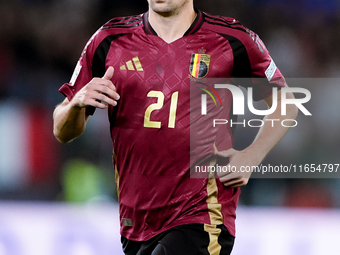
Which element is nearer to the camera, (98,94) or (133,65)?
(98,94)

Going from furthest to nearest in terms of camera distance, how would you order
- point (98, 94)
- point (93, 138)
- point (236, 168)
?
point (93, 138) < point (236, 168) < point (98, 94)

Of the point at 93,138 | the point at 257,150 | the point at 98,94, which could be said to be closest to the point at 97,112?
the point at 93,138

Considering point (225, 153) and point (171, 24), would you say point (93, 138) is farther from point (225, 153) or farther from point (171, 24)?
point (225, 153)

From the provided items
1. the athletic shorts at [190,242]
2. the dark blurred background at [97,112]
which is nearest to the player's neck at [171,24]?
the athletic shorts at [190,242]

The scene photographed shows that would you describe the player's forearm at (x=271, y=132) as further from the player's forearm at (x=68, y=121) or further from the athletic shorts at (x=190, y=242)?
the player's forearm at (x=68, y=121)

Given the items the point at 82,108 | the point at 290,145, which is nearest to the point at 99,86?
the point at 82,108

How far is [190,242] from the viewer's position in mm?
2281

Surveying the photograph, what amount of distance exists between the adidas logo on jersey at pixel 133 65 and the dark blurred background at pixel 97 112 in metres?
4.00

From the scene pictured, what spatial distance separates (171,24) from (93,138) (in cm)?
431

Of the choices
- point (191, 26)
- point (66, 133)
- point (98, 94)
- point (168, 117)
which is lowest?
point (66, 133)

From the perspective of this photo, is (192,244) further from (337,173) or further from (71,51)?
(71,51)

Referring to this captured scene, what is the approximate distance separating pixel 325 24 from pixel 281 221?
3.43 meters

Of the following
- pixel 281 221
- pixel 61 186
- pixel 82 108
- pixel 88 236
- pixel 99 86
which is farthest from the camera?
pixel 61 186

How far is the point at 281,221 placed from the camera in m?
5.44
